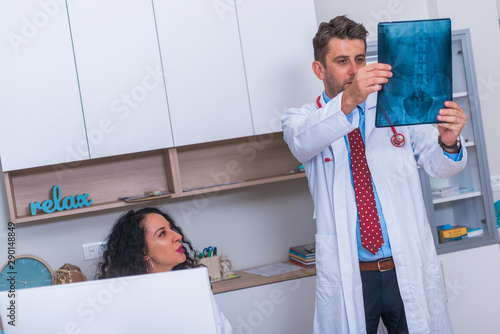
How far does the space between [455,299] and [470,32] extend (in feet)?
5.15

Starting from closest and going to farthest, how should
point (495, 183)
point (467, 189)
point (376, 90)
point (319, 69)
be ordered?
point (376, 90)
point (319, 69)
point (467, 189)
point (495, 183)

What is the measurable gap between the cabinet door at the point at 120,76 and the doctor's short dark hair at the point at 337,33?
999mm

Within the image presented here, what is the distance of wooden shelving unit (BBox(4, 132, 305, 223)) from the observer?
2854 millimetres

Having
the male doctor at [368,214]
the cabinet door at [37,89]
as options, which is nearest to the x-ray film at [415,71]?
the male doctor at [368,214]

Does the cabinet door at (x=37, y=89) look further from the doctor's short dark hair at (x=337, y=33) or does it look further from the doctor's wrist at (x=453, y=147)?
the doctor's wrist at (x=453, y=147)

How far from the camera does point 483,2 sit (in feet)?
11.1

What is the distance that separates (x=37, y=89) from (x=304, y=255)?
62.7 inches

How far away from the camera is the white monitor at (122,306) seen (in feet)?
3.47

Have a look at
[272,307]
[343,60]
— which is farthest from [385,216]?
[272,307]

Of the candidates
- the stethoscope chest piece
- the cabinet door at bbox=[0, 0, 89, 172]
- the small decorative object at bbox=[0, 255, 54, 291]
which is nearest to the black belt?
the stethoscope chest piece

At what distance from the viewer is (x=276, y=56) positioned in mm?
2898

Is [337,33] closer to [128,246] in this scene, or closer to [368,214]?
[368,214]

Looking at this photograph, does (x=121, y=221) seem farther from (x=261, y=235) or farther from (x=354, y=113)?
(x=261, y=235)

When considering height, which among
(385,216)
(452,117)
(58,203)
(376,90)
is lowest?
(385,216)
